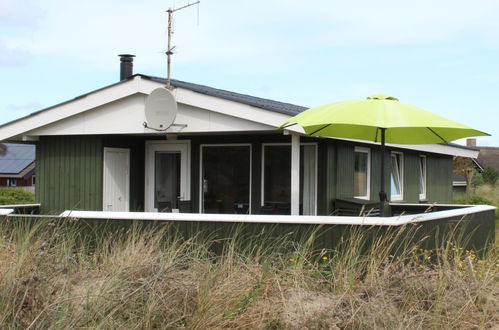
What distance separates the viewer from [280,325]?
486 cm

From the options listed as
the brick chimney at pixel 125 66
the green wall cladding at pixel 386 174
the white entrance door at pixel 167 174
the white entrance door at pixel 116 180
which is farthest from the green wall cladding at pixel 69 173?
the green wall cladding at pixel 386 174

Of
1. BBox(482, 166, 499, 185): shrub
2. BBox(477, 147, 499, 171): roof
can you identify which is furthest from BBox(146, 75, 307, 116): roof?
BBox(477, 147, 499, 171): roof

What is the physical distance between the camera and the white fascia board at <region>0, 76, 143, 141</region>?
11.7m

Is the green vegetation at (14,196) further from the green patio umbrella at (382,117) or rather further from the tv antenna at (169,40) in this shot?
the green patio umbrella at (382,117)

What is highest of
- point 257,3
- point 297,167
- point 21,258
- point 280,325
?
point 257,3

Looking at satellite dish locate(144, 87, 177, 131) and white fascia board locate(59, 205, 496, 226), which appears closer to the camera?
white fascia board locate(59, 205, 496, 226)

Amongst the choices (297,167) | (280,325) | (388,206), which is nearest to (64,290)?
(280,325)

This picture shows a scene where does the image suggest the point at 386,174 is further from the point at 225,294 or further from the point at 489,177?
the point at 489,177

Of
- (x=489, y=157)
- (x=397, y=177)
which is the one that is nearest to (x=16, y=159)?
(x=397, y=177)

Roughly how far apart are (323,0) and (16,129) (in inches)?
266

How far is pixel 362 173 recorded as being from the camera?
1380 cm

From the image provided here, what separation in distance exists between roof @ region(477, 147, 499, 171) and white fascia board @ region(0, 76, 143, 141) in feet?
148

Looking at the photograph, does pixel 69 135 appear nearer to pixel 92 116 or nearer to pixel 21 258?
pixel 92 116

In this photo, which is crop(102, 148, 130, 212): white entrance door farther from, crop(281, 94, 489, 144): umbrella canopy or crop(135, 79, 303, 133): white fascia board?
crop(281, 94, 489, 144): umbrella canopy
